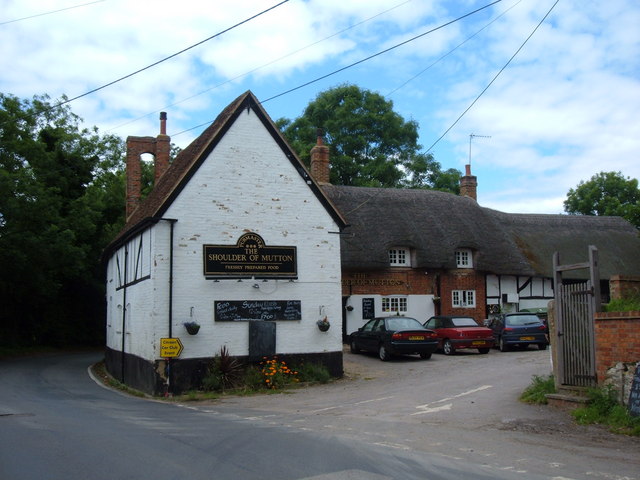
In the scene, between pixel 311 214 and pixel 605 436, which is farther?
pixel 311 214

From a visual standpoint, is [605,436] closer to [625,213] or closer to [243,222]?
[243,222]

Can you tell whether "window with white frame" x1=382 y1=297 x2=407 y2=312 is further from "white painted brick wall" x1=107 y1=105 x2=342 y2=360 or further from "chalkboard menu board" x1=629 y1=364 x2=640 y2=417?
"chalkboard menu board" x1=629 y1=364 x2=640 y2=417

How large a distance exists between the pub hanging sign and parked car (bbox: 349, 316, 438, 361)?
5.79m

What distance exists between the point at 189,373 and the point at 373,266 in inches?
594

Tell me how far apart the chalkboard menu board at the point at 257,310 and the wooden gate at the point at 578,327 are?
8.28 m

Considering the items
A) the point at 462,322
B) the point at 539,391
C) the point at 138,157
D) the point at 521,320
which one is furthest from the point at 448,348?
the point at 138,157

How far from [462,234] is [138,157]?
56.0 feet

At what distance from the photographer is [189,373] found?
1678 centimetres

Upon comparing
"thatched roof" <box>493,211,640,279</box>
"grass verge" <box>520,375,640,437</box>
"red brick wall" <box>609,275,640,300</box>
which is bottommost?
"grass verge" <box>520,375,640,437</box>

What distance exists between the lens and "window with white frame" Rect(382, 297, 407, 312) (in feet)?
102

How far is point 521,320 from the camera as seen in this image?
Answer: 84.7ft

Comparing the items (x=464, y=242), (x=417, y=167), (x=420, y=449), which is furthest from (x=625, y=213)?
(x=420, y=449)

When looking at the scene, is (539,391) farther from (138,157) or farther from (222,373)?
(138,157)

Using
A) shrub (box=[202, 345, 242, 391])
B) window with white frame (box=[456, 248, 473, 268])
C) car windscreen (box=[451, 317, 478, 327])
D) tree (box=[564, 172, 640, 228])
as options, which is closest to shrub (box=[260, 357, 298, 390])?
shrub (box=[202, 345, 242, 391])
